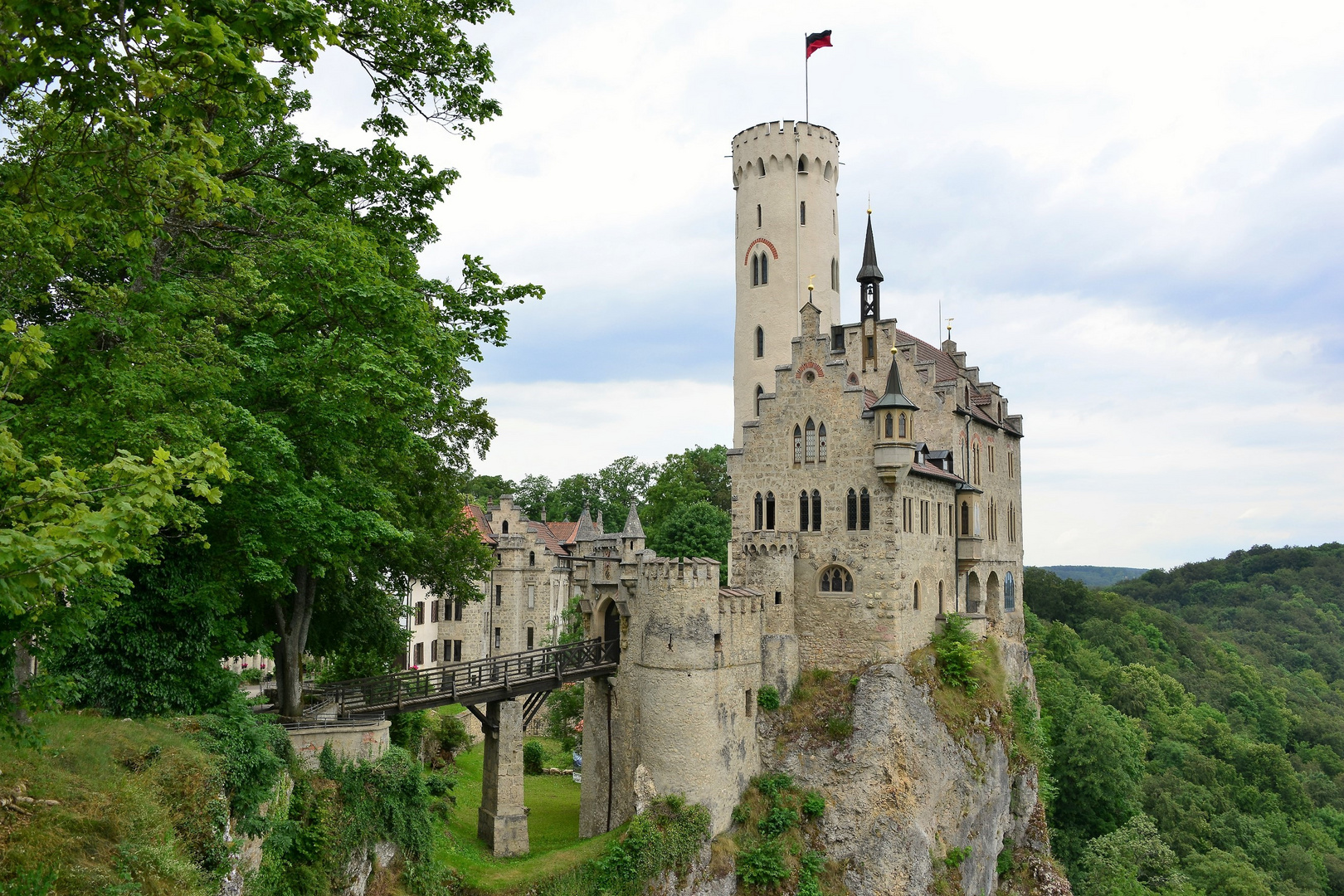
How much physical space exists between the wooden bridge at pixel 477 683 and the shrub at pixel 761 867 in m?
8.05

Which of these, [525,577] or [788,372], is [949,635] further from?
[525,577]

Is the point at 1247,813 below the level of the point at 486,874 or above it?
below

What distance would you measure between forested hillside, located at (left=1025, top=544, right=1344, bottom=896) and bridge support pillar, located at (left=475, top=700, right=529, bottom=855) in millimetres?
Result: 31445

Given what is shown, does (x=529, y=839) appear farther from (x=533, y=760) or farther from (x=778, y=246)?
(x=778, y=246)

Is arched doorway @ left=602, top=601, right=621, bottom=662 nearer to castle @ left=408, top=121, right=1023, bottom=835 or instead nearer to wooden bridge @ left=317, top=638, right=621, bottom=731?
castle @ left=408, top=121, right=1023, bottom=835

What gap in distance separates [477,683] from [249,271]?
1821 cm

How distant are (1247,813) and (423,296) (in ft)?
246

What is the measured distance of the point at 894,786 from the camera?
34188 millimetres

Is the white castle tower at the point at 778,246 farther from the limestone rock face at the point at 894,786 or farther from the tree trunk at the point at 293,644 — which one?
the tree trunk at the point at 293,644

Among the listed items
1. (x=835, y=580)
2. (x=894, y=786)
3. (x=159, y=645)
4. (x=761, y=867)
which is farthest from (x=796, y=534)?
(x=159, y=645)

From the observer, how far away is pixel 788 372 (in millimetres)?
38812

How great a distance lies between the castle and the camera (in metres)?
32.6

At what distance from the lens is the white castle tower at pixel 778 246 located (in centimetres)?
4684

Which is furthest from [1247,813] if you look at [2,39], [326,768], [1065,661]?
[2,39]
